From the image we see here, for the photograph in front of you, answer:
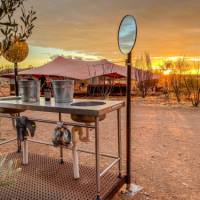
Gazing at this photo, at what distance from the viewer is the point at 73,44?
49.0 feet

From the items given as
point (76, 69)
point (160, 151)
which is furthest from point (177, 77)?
point (160, 151)

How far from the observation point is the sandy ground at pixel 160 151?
2848 mm

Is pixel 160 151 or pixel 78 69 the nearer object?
pixel 160 151

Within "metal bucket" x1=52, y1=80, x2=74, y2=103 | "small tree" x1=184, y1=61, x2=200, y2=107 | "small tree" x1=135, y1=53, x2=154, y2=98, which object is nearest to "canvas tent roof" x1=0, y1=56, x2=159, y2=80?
"small tree" x1=135, y1=53, x2=154, y2=98

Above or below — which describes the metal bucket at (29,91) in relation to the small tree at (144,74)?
below

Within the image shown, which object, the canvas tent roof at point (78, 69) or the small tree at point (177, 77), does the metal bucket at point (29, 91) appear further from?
the canvas tent roof at point (78, 69)

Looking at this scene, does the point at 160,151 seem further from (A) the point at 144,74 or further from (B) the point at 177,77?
(A) the point at 144,74

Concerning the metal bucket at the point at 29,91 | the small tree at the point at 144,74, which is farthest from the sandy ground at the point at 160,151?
the small tree at the point at 144,74

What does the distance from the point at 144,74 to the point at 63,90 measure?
1214cm

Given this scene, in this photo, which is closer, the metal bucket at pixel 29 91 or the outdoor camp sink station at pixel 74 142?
the outdoor camp sink station at pixel 74 142

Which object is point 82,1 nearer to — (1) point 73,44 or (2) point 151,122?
(2) point 151,122

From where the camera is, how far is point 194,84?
1033 cm

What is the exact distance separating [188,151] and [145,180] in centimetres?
143

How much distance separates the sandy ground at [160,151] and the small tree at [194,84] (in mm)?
2822
